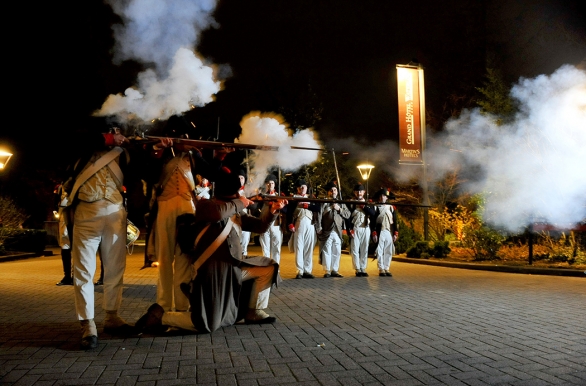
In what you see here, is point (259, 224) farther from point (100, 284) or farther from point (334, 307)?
point (100, 284)

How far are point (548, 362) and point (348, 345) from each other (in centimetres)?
185

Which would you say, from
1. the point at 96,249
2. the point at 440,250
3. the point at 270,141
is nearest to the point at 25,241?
the point at 440,250

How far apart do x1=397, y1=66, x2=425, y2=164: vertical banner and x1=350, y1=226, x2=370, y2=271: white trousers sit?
258 inches

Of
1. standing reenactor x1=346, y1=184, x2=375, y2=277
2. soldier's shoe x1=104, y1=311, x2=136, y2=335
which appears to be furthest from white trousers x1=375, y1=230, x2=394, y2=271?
soldier's shoe x1=104, y1=311, x2=136, y2=335

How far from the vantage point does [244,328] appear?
5980mm

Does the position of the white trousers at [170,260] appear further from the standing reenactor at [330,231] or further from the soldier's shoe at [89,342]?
the standing reenactor at [330,231]

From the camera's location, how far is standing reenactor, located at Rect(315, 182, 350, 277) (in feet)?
40.0

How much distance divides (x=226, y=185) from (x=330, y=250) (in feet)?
22.3

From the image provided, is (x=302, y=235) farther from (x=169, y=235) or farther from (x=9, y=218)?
(x=9, y=218)

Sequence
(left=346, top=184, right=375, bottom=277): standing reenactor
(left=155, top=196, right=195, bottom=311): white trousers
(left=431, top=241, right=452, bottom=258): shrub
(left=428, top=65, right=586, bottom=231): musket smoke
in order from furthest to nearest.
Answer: (left=431, top=241, right=452, bottom=258): shrub → (left=428, top=65, right=586, bottom=231): musket smoke → (left=346, top=184, right=375, bottom=277): standing reenactor → (left=155, top=196, right=195, bottom=311): white trousers

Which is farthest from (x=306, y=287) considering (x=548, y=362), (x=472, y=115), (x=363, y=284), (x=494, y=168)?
(x=472, y=115)

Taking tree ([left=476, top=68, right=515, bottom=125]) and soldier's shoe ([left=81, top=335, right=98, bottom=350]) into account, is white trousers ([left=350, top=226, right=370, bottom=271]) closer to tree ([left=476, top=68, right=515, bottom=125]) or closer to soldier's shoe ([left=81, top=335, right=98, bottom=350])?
soldier's shoe ([left=81, top=335, right=98, bottom=350])

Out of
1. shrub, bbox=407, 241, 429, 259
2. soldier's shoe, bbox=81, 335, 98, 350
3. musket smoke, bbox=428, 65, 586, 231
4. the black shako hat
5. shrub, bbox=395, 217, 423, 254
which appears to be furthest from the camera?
shrub, bbox=395, 217, 423, 254

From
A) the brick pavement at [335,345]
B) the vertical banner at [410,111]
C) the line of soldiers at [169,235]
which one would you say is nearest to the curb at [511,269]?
the brick pavement at [335,345]
